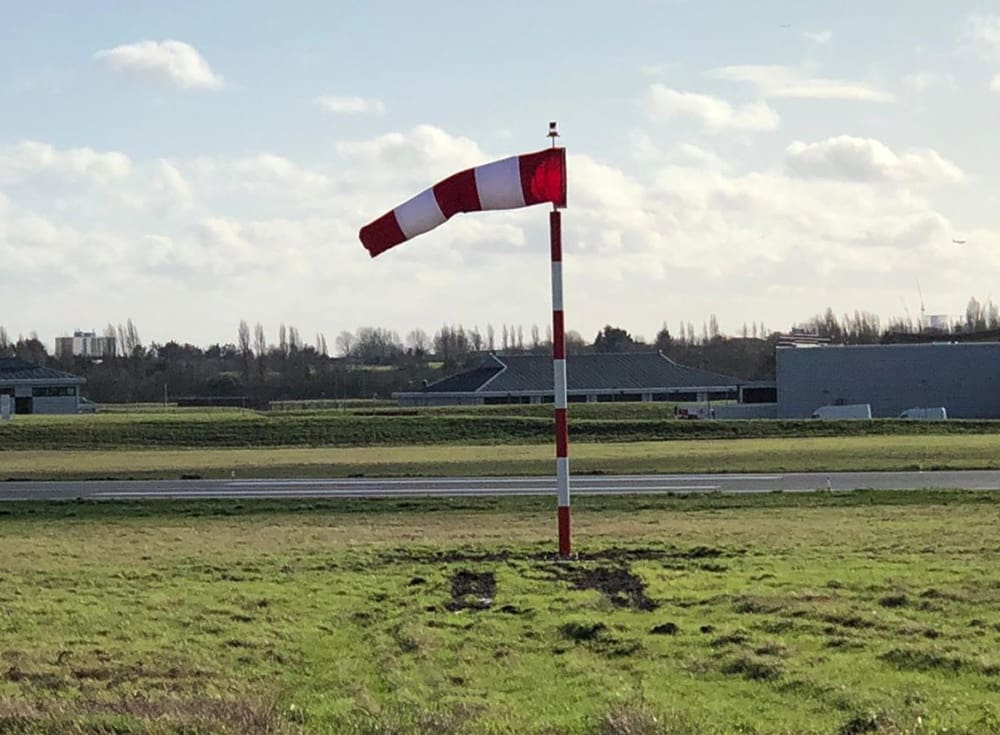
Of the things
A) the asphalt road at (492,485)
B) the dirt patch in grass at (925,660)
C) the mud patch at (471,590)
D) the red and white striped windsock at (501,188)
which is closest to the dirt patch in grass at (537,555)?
the mud patch at (471,590)

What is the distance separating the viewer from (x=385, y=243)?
16.6 m

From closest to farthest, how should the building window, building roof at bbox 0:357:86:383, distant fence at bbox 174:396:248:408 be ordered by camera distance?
the building window
building roof at bbox 0:357:86:383
distant fence at bbox 174:396:248:408

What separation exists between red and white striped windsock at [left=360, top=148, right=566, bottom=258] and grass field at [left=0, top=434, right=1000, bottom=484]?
2346cm

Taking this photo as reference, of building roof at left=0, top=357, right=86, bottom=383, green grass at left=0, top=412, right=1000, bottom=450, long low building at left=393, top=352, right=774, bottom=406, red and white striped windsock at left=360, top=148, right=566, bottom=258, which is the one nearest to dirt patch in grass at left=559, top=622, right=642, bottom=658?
red and white striped windsock at left=360, top=148, right=566, bottom=258

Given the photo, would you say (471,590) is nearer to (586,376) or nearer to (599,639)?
(599,639)

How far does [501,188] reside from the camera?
1562cm

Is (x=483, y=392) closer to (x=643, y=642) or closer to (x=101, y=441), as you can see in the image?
(x=101, y=441)

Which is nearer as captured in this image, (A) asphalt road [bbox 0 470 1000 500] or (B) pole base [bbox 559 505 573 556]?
(B) pole base [bbox 559 505 573 556]

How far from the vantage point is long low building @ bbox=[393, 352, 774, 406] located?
4444 inches

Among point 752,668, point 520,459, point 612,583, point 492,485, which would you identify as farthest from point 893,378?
point 752,668

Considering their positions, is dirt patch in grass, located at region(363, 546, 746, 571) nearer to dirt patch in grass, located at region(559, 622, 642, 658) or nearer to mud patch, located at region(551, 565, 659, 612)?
mud patch, located at region(551, 565, 659, 612)

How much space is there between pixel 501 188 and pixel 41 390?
104 m

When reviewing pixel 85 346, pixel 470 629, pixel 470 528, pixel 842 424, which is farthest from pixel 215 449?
pixel 85 346

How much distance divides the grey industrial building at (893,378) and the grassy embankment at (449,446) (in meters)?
28.9
